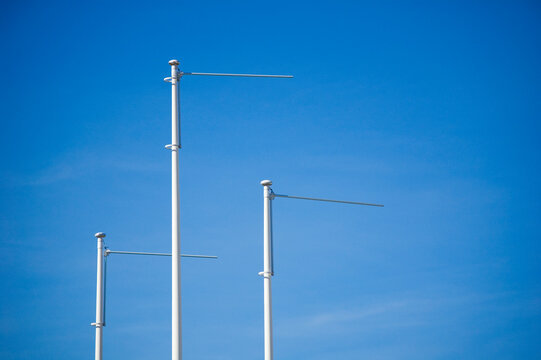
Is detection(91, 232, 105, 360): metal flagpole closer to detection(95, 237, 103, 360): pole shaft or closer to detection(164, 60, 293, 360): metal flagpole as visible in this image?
detection(95, 237, 103, 360): pole shaft

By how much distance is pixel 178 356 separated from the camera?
101 ft

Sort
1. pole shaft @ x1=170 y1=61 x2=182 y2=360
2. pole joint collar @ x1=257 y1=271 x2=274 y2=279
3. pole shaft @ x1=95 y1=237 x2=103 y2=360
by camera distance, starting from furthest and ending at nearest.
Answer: pole shaft @ x1=95 y1=237 x2=103 y2=360, pole joint collar @ x1=257 y1=271 x2=274 y2=279, pole shaft @ x1=170 y1=61 x2=182 y2=360

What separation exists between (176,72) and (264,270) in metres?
9.07

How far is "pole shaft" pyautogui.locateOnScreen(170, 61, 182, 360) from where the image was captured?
3108cm

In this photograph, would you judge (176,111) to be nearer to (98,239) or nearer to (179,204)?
(179,204)

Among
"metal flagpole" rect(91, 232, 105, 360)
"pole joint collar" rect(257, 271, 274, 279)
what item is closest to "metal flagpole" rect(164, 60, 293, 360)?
"pole joint collar" rect(257, 271, 274, 279)

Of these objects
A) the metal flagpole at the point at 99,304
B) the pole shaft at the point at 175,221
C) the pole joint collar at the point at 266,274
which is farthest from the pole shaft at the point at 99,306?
the pole joint collar at the point at 266,274

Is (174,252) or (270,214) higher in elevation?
(270,214)

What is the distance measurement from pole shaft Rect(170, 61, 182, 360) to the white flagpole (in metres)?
4.33

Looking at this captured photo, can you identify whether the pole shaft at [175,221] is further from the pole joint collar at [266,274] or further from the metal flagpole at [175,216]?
the pole joint collar at [266,274]

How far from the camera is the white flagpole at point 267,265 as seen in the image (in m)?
33.8

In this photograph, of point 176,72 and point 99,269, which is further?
point 99,269

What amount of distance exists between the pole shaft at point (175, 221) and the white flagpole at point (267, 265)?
433 centimetres

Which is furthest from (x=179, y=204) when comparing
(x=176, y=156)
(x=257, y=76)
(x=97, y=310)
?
(x=97, y=310)
